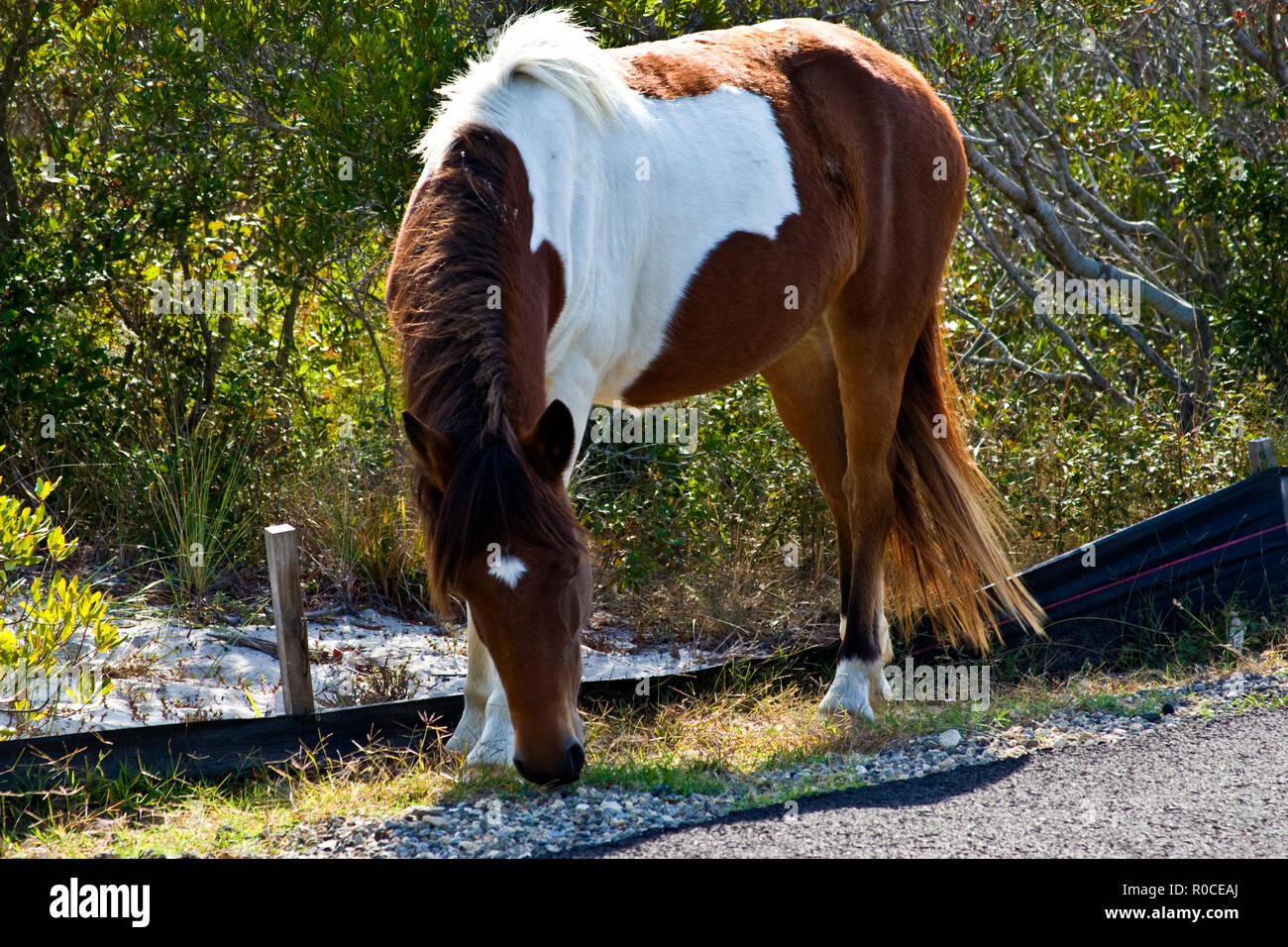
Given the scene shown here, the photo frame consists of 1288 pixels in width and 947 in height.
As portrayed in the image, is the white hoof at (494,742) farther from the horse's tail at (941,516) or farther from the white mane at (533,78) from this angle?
the horse's tail at (941,516)

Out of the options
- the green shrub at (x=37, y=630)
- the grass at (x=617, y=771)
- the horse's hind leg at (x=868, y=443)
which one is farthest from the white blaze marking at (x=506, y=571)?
the horse's hind leg at (x=868, y=443)

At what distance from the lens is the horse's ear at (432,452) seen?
3.02 m

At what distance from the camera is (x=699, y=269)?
4258 mm

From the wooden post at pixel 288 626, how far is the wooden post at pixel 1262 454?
14.3ft

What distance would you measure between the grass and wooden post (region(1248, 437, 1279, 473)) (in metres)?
1.04

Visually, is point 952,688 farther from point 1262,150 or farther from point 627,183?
point 1262,150

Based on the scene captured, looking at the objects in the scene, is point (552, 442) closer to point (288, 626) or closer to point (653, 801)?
point (653, 801)

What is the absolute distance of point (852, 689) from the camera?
4.76 meters

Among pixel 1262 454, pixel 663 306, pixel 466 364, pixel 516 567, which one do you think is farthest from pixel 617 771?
pixel 1262 454

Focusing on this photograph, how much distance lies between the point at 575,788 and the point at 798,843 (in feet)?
2.45

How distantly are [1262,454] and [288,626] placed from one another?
4443 mm

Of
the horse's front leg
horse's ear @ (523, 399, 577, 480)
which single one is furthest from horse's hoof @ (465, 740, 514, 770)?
horse's ear @ (523, 399, 577, 480)

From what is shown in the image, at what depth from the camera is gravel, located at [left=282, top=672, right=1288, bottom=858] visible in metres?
3.28

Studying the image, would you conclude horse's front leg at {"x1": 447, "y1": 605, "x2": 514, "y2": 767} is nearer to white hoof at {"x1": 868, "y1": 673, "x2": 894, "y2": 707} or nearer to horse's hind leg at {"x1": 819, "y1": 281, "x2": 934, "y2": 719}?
horse's hind leg at {"x1": 819, "y1": 281, "x2": 934, "y2": 719}
